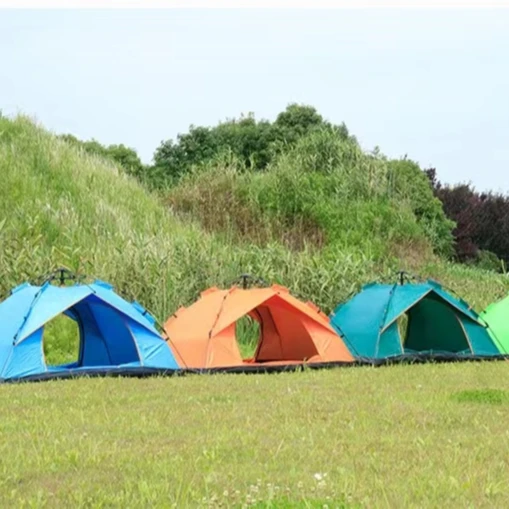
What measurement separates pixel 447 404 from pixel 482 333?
4.43 metres

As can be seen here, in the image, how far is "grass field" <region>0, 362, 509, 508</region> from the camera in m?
3.54

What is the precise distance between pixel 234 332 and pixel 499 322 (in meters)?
3.35

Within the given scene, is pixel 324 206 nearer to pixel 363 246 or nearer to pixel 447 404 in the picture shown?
pixel 363 246

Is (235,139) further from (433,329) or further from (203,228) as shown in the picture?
(433,329)

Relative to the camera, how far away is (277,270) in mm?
12703

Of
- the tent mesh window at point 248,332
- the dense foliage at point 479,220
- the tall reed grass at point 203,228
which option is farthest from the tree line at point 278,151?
the tent mesh window at point 248,332

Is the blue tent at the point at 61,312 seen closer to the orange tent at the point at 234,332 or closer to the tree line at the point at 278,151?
the orange tent at the point at 234,332

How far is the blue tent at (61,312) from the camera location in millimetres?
7965

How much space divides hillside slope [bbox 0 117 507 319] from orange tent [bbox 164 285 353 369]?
162 cm

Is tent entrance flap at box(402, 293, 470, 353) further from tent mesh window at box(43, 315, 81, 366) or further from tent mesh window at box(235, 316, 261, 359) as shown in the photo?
tent mesh window at box(43, 315, 81, 366)

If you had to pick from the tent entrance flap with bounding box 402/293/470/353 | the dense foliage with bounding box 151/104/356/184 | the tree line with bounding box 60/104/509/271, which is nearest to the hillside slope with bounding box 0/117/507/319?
the tent entrance flap with bounding box 402/293/470/353

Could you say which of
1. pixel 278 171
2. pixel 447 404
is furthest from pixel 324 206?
pixel 447 404

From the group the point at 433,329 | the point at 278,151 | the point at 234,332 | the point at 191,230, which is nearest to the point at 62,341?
the point at 234,332

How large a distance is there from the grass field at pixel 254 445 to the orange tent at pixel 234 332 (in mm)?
1586
